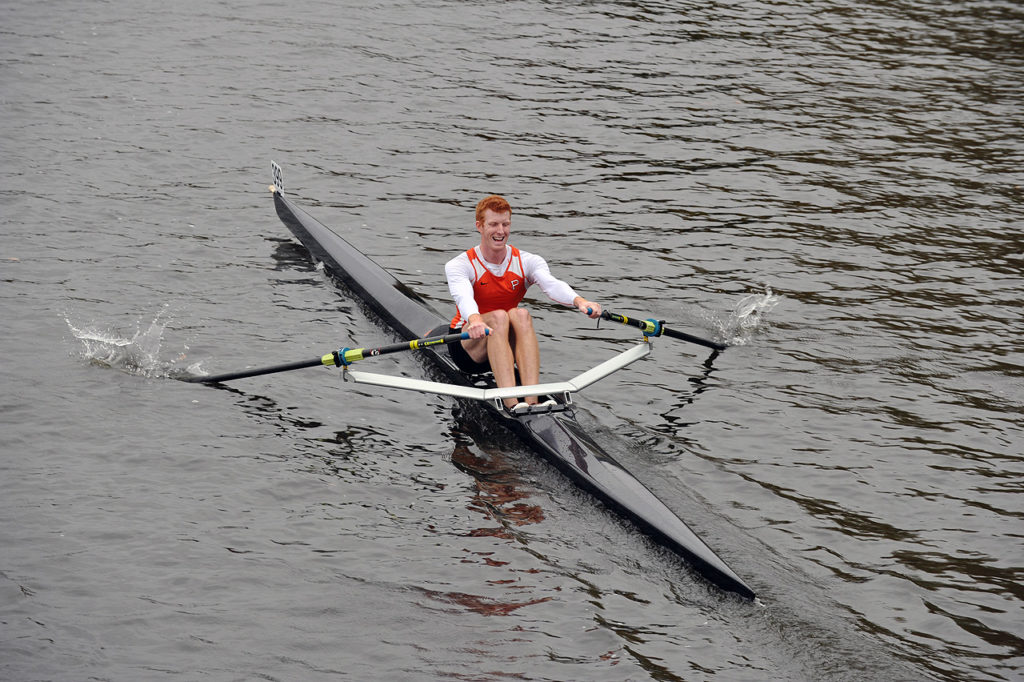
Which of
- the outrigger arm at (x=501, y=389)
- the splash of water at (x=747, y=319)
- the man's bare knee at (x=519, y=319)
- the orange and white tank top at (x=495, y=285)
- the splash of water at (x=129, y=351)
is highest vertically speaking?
the orange and white tank top at (x=495, y=285)

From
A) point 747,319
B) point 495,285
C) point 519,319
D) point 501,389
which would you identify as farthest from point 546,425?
point 747,319

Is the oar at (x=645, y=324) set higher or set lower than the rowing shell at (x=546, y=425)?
higher

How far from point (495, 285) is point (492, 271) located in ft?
0.42

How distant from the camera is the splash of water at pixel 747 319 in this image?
11.0 m

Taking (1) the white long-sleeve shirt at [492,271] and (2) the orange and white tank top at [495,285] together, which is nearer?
(1) the white long-sleeve shirt at [492,271]

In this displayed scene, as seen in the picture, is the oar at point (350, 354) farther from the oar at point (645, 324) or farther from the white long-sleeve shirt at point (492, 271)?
the oar at point (645, 324)

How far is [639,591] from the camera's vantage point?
23.5ft

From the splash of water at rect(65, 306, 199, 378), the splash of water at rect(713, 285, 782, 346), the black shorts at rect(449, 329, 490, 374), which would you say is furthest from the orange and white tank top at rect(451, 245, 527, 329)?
the splash of water at rect(65, 306, 199, 378)

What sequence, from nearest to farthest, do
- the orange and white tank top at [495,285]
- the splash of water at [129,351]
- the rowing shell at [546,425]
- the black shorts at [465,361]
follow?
the rowing shell at [546,425] < the orange and white tank top at [495,285] < the black shorts at [465,361] < the splash of water at [129,351]

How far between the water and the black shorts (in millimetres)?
370

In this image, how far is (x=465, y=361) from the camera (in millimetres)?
9688

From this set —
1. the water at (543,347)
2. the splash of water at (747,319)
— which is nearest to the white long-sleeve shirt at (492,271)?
the water at (543,347)

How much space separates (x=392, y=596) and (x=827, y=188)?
981cm

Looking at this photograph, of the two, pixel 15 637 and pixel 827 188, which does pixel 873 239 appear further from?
pixel 15 637
